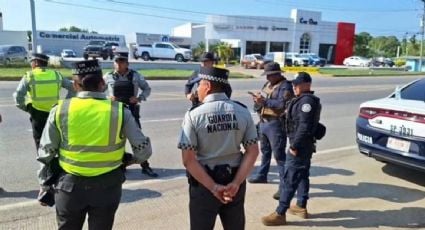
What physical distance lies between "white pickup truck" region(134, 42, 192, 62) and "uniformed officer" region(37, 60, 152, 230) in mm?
39968

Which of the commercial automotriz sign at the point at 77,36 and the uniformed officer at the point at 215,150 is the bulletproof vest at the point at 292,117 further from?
the commercial automotriz sign at the point at 77,36

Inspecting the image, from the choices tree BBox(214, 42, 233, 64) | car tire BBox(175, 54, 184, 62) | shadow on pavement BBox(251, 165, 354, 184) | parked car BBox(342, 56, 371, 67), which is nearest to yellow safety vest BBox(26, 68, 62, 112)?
shadow on pavement BBox(251, 165, 354, 184)

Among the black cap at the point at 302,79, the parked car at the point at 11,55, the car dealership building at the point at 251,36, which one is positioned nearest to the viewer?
the black cap at the point at 302,79

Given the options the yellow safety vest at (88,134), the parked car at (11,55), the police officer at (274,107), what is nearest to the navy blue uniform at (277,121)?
the police officer at (274,107)

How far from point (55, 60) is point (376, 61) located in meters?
48.3

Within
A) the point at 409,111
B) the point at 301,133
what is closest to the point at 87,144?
the point at 301,133

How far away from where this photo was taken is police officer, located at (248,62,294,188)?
5051 millimetres

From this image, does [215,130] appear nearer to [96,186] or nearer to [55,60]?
[96,186]

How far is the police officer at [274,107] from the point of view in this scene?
16.6ft

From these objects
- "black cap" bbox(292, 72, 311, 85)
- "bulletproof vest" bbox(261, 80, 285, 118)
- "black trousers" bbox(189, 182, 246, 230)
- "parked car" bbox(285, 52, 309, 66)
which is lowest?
"parked car" bbox(285, 52, 309, 66)

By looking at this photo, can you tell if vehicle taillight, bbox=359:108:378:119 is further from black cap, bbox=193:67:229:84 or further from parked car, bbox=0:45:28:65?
parked car, bbox=0:45:28:65

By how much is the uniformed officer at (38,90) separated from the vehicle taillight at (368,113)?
411 centimetres

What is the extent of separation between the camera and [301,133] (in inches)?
166

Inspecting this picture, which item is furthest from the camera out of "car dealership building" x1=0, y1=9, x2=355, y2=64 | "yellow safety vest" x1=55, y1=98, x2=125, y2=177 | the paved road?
"car dealership building" x1=0, y1=9, x2=355, y2=64
